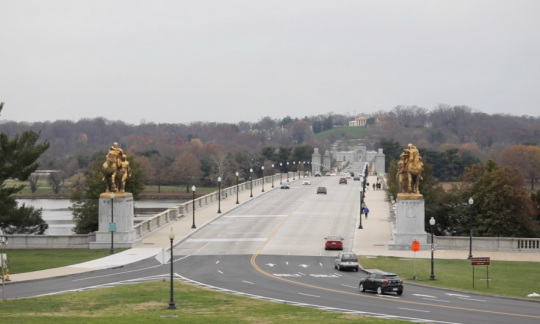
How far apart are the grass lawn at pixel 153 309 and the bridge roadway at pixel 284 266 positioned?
1.95 metres

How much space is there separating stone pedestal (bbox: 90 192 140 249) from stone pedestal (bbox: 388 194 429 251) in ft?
59.4

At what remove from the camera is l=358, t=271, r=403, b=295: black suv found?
39531 millimetres

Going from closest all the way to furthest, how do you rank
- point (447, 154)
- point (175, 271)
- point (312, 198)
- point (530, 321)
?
point (530, 321) → point (175, 271) → point (312, 198) → point (447, 154)

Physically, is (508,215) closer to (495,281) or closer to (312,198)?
(495,281)

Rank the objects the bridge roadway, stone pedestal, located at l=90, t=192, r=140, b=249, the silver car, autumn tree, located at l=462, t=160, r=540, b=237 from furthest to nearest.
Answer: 1. autumn tree, located at l=462, t=160, r=540, b=237
2. stone pedestal, located at l=90, t=192, r=140, b=249
3. the silver car
4. the bridge roadway

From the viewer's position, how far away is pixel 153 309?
34.7 metres

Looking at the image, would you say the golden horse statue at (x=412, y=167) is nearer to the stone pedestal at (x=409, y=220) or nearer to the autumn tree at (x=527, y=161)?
the stone pedestal at (x=409, y=220)

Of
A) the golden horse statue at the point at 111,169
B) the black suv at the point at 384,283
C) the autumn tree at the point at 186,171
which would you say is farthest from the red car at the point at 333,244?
the autumn tree at the point at 186,171

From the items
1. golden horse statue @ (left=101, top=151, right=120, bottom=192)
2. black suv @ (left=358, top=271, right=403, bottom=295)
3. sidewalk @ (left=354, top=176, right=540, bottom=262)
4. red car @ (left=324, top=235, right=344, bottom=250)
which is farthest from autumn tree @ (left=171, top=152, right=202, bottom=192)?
black suv @ (left=358, top=271, right=403, bottom=295)

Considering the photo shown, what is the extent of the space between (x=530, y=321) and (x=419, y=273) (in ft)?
53.7

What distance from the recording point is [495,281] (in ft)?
148

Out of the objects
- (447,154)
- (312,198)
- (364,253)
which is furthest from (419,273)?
(447,154)

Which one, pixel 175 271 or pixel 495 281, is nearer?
pixel 495 281

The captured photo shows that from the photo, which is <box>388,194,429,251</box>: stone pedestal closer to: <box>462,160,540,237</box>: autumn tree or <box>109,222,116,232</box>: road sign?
<box>462,160,540,237</box>: autumn tree
